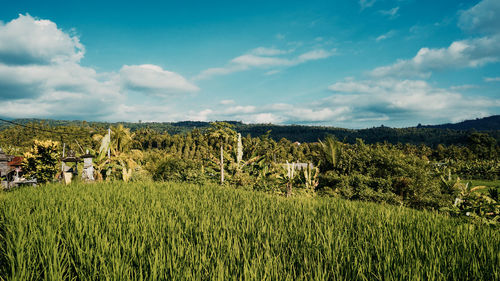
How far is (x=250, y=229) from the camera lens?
2.94 m

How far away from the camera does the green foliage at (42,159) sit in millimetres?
10891

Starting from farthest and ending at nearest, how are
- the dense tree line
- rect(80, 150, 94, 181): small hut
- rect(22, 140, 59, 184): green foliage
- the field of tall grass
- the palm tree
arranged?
rect(22, 140, 59, 184): green foliage
rect(80, 150, 94, 181): small hut
the dense tree line
the palm tree
the field of tall grass

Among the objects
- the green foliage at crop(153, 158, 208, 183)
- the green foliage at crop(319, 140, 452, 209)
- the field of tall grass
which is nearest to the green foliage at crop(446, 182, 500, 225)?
the field of tall grass

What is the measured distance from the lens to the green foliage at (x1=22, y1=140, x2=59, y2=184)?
10891 mm

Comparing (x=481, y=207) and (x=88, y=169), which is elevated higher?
(x=481, y=207)

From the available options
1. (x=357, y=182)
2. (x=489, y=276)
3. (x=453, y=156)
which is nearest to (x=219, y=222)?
(x=489, y=276)

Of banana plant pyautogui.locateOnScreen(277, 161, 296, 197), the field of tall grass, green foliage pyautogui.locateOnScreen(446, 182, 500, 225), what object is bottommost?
banana plant pyautogui.locateOnScreen(277, 161, 296, 197)

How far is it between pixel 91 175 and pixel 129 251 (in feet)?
29.8

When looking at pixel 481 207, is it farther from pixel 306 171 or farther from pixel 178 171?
pixel 178 171

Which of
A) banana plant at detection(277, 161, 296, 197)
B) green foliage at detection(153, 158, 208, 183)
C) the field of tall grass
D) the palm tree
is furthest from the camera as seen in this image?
green foliage at detection(153, 158, 208, 183)

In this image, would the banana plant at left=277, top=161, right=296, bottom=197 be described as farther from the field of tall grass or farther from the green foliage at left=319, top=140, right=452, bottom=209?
the field of tall grass

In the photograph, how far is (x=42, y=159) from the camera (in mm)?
11141

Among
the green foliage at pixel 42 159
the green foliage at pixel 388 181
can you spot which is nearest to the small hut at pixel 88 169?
the green foliage at pixel 42 159

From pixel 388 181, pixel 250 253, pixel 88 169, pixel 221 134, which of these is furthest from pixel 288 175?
pixel 88 169
